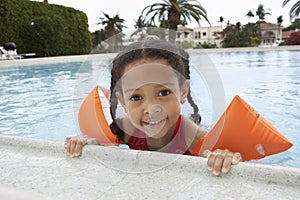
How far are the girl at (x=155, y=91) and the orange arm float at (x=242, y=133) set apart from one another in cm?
21

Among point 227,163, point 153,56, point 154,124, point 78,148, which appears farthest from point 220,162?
point 78,148

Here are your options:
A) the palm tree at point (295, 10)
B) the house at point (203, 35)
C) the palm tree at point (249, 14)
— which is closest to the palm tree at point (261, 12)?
the palm tree at point (249, 14)

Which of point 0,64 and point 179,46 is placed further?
point 0,64

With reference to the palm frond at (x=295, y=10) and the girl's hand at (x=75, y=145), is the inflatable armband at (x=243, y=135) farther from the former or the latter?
the palm frond at (x=295, y=10)

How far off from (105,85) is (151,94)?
2.01 feet

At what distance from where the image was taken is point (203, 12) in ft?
69.1

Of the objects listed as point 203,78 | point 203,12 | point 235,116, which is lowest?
point 235,116

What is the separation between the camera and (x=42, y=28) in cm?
1812

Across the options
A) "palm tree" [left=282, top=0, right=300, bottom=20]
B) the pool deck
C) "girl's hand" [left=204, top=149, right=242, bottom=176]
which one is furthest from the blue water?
"palm tree" [left=282, top=0, right=300, bottom=20]

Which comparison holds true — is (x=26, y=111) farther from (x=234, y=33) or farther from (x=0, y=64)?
(x=234, y=33)

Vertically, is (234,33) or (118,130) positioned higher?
(234,33)

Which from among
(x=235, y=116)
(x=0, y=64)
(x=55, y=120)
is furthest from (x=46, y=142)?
(x=0, y=64)

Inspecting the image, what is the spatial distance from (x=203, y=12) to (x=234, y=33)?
1353 cm

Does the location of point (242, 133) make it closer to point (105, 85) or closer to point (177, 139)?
point (177, 139)
